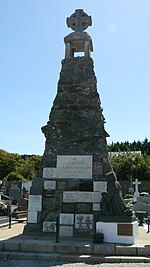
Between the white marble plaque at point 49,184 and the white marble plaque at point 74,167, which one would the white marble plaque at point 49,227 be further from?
the white marble plaque at point 74,167

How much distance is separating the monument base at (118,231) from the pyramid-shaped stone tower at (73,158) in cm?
109

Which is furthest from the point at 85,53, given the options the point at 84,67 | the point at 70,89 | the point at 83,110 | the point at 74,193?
the point at 74,193

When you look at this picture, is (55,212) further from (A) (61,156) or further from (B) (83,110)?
(B) (83,110)

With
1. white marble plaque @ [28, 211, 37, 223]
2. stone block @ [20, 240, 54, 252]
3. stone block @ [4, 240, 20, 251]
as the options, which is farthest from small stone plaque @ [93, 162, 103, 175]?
stone block @ [4, 240, 20, 251]

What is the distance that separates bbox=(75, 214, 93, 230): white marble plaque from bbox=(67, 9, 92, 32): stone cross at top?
7.26 m

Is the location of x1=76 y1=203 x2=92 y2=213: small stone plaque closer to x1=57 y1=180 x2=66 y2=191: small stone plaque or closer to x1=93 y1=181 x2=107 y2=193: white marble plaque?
x1=93 y1=181 x2=107 y2=193: white marble plaque

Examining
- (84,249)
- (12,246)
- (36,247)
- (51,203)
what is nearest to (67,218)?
(51,203)

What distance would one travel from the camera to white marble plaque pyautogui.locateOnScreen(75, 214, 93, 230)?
10219 mm

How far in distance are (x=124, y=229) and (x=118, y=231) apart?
18 cm

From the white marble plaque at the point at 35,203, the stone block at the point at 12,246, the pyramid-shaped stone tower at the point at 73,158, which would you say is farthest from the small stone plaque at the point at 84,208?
the stone block at the point at 12,246

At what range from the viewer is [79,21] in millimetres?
12656

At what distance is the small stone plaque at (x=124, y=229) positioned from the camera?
8969mm

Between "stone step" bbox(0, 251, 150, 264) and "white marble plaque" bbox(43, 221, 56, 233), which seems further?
"white marble plaque" bbox(43, 221, 56, 233)

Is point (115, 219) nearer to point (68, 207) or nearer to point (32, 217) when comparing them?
point (68, 207)
